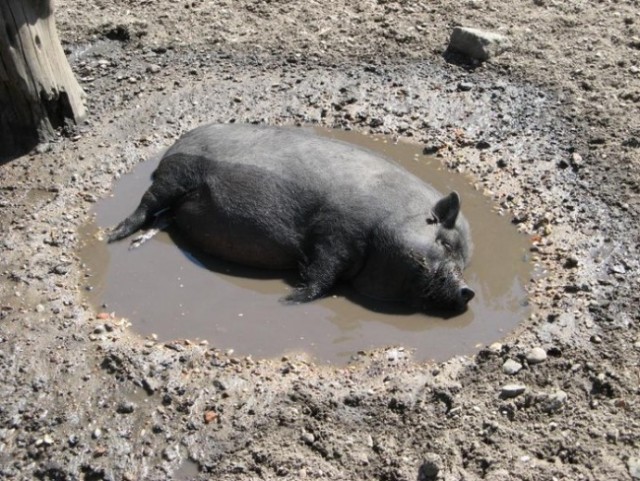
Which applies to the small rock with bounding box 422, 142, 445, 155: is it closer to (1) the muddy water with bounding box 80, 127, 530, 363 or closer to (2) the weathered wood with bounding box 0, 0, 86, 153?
(1) the muddy water with bounding box 80, 127, 530, 363

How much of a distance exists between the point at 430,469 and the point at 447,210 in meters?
2.11

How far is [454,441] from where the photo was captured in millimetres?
5238

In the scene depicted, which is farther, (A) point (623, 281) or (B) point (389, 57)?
(B) point (389, 57)

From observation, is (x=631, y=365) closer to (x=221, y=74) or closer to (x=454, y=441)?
(x=454, y=441)

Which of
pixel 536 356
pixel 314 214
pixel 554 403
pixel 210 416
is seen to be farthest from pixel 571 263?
Result: pixel 210 416

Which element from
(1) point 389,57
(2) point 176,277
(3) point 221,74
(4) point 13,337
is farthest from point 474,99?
(4) point 13,337

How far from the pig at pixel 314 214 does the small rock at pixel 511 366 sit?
2.13ft

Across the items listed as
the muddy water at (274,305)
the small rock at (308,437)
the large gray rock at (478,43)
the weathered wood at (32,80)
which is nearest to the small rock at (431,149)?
the muddy water at (274,305)

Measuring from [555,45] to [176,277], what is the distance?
16.9 ft

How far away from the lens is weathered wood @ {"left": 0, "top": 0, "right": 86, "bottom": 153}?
7684 mm

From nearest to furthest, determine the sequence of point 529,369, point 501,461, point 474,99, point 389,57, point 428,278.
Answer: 1. point 501,461
2. point 529,369
3. point 428,278
4. point 474,99
5. point 389,57

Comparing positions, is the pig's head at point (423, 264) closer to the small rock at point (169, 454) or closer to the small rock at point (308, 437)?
the small rock at point (308, 437)

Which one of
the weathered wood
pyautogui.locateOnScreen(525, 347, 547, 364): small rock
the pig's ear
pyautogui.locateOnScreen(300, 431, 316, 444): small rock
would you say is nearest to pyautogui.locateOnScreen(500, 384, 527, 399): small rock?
pyautogui.locateOnScreen(525, 347, 547, 364): small rock

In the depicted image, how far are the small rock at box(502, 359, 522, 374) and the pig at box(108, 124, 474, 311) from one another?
65 cm
